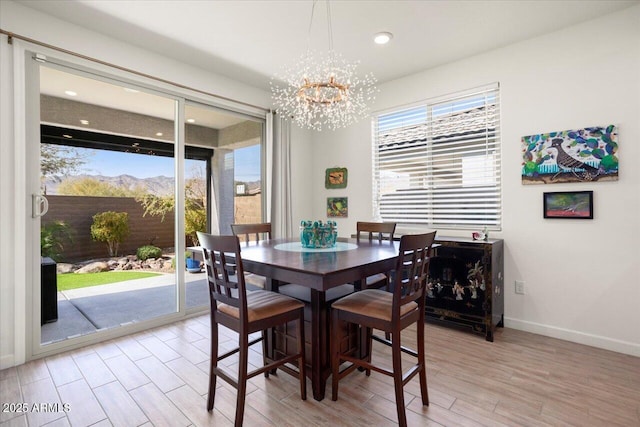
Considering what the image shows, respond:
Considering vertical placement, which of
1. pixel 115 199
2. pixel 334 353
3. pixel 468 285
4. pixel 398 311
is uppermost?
pixel 115 199

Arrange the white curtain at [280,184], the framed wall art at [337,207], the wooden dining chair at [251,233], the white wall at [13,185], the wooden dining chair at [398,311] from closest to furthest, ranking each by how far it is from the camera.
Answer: the wooden dining chair at [398,311], the white wall at [13,185], the wooden dining chair at [251,233], the white curtain at [280,184], the framed wall art at [337,207]

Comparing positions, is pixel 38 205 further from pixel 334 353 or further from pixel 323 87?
pixel 334 353

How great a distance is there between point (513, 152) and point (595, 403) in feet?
6.88

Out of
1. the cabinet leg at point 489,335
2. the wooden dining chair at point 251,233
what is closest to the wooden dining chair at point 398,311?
the wooden dining chair at point 251,233

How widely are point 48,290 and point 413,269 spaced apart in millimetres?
3059

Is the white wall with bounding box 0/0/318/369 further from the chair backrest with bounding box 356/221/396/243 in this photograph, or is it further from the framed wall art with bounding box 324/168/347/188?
the framed wall art with bounding box 324/168/347/188

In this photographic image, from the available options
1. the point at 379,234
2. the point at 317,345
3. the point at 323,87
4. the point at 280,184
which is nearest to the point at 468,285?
the point at 379,234

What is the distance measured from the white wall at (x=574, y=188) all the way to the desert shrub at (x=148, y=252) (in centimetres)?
356

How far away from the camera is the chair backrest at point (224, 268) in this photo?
65.6 inches

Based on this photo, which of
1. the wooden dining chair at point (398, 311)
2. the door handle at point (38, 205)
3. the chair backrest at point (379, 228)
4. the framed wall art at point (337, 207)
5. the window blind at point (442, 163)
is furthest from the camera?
the framed wall art at point (337, 207)

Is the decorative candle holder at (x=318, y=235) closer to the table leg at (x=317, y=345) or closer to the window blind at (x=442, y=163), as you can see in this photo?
the table leg at (x=317, y=345)

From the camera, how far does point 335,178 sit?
4.48m

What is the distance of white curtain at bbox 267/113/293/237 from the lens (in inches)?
166

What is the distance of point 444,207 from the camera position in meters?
3.57
